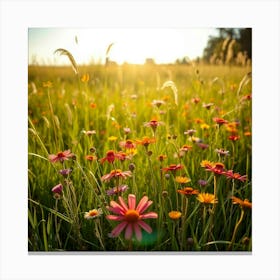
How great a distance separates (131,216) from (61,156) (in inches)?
15.7

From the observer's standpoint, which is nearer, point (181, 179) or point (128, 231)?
point (128, 231)

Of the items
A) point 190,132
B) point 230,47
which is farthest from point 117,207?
point 230,47

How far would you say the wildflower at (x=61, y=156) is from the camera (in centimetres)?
199

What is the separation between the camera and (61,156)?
6.52ft

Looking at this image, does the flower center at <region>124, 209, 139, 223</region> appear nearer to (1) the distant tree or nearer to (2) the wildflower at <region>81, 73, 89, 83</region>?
(2) the wildflower at <region>81, 73, 89, 83</region>

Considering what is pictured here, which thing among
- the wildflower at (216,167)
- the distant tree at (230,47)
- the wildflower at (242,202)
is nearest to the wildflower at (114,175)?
the wildflower at (216,167)

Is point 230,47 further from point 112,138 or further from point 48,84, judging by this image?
point 48,84

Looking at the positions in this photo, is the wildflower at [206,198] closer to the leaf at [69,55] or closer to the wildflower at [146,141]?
the wildflower at [146,141]

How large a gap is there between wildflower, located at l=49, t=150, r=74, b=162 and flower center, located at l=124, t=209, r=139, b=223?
0.37m

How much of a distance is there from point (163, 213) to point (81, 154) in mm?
457

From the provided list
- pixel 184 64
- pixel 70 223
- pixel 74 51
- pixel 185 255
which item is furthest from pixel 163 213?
pixel 74 51

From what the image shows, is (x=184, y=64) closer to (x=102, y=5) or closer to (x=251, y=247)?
(x=102, y=5)

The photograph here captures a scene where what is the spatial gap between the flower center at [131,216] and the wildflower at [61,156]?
365mm
